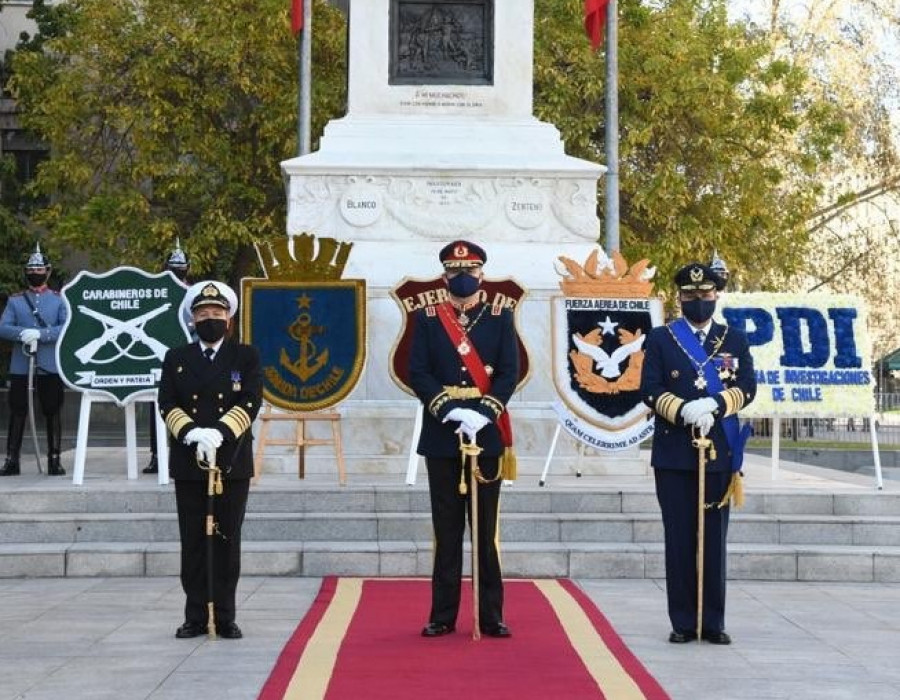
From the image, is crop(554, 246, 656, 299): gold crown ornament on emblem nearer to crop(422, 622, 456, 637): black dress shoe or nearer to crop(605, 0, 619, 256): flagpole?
crop(422, 622, 456, 637): black dress shoe

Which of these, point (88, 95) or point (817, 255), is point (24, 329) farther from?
point (817, 255)

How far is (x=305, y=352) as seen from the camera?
1376 centimetres

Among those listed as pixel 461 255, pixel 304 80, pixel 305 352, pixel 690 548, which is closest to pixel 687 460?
pixel 690 548

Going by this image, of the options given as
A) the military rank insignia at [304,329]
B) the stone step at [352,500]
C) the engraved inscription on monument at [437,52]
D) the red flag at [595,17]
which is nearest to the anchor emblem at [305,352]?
the military rank insignia at [304,329]

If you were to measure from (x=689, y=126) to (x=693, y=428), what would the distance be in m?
25.1

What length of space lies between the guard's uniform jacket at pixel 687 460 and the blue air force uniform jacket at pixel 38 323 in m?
7.01

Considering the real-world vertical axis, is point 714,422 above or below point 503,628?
above

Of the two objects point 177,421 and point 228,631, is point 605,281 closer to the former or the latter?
point 177,421

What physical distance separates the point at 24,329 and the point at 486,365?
21.6ft

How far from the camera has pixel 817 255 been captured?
4100 cm

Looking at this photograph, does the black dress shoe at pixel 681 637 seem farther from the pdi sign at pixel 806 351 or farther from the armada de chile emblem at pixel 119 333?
the armada de chile emblem at pixel 119 333

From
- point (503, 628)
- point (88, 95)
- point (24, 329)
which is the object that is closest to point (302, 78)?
point (88, 95)

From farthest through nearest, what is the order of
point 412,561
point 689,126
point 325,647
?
point 689,126
point 412,561
point 325,647

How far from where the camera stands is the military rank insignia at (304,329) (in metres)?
13.7
